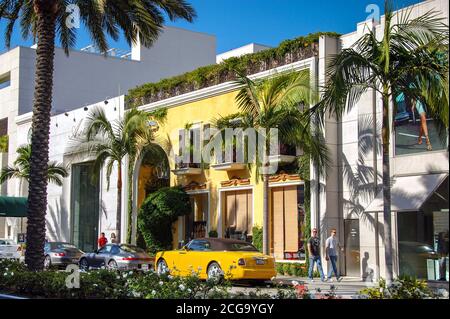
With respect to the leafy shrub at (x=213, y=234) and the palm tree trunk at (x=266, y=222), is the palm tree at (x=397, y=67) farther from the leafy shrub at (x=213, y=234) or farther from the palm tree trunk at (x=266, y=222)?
the leafy shrub at (x=213, y=234)

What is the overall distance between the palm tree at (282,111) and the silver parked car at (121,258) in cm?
A: 536

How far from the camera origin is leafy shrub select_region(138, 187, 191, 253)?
3153cm

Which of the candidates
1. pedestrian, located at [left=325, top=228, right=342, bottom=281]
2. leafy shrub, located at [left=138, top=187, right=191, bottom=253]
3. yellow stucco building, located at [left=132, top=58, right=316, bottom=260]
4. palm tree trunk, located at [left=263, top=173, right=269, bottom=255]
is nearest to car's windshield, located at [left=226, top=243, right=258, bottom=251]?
palm tree trunk, located at [left=263, top=173, right=269, bottom=255]

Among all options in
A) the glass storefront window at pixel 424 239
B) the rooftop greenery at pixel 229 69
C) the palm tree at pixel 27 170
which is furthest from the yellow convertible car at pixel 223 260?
the palm tree at pixel 27 170

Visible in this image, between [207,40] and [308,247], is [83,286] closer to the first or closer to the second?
[308,247]

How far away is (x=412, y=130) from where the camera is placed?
2177cm

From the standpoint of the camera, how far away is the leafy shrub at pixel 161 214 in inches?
1241

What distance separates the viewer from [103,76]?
50.3 metres

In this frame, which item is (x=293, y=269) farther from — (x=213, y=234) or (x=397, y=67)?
(x=397, y=67)

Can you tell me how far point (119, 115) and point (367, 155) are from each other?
17392 millimetres

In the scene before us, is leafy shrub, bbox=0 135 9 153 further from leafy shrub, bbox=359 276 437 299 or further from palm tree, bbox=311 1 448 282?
leafy shrub, bbox=359 276 437 299

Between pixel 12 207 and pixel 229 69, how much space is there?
20589 millimetres

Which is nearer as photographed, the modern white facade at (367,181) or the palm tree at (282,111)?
the modern white facade at (367,181)

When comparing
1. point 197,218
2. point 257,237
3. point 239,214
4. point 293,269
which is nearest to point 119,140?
point 197,218
